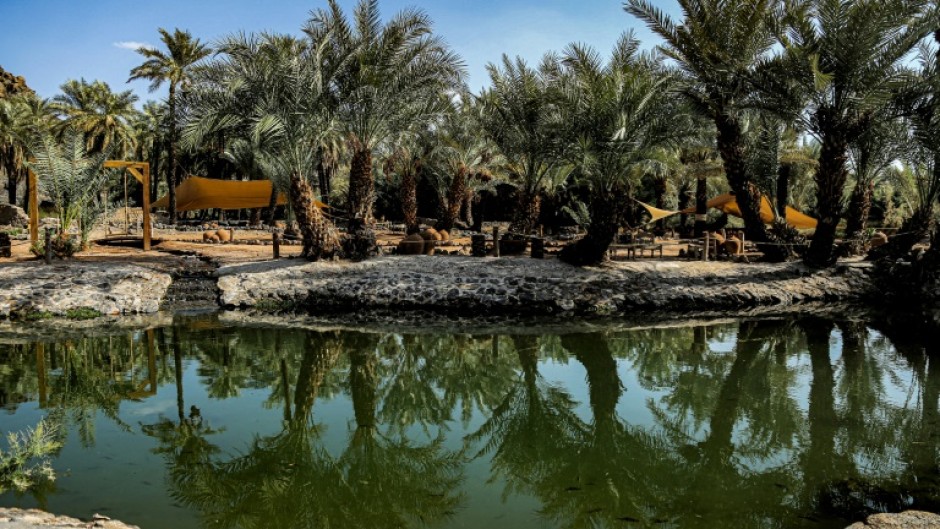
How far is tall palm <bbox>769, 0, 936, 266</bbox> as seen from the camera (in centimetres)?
1588

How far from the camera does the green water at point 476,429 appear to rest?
18.8ft

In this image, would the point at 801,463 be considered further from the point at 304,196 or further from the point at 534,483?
the point at 304,196

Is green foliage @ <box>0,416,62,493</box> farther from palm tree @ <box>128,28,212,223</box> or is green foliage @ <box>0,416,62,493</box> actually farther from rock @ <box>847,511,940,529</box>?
palm tree @ <box>128,28,212,223</box>

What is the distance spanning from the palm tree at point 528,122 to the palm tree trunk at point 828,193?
7.15 m

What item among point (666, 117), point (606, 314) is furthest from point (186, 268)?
point (666, 117)

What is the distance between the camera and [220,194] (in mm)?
A: 30109

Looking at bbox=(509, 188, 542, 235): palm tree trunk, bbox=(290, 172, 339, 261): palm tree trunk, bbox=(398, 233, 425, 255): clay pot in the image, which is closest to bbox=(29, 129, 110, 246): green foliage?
bbox=(290, 172, 339, 261): palm tree trunk

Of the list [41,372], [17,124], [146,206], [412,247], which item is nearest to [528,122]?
[412,247]

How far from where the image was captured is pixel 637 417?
329 inches

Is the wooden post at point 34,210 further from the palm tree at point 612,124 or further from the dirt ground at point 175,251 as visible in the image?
the palm tree at point 612,124

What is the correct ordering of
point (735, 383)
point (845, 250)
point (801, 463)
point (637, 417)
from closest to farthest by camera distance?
1. point (801, 463)
2. point (637, 417)
3. point (735, 383)
4. point (845, 250)

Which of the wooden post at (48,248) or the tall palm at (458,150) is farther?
the tall palm at (458,150)

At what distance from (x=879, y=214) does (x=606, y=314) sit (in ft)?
118

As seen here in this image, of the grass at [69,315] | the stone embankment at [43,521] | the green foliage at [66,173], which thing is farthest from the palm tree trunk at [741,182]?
the stone embankment at [43,521]
